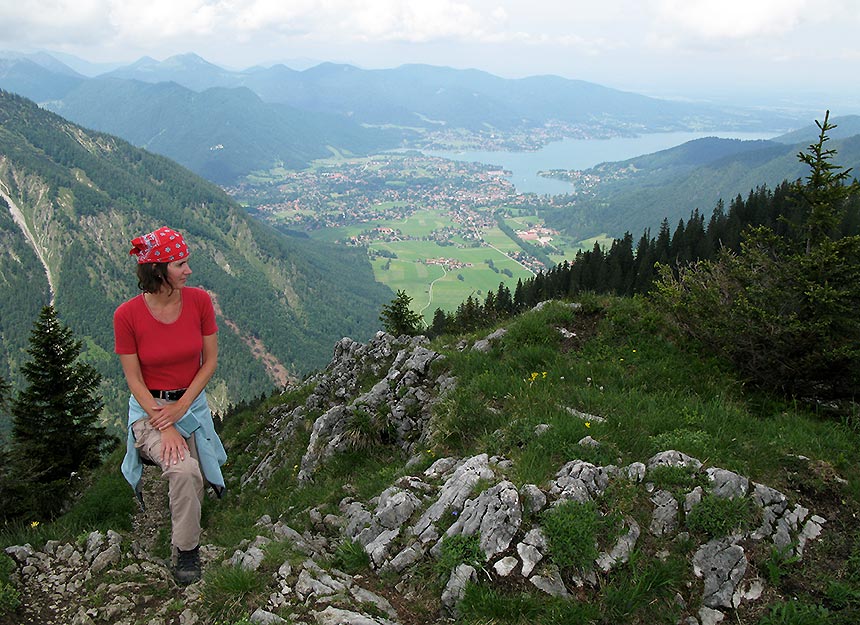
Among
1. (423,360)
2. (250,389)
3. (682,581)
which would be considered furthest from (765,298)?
(250,389)

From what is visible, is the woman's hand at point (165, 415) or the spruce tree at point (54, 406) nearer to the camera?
the woman's hand at point (165, 415)

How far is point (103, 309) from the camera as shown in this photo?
545 ft

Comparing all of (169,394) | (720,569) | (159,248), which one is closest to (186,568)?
(169,394)

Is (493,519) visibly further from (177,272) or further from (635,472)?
(177,272)

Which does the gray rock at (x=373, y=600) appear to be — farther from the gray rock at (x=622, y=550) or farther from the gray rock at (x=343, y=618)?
the gray rock at (x=622, y=550)

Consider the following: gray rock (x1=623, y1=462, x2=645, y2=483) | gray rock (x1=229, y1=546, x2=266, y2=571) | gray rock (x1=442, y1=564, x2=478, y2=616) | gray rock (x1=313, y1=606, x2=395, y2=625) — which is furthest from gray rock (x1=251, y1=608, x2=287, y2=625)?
gray rock (x1=623, y1=462, x2=645, y2=483)

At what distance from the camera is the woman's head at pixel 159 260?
5.57 m

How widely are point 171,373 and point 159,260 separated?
4.54 ft

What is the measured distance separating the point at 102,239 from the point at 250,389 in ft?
354

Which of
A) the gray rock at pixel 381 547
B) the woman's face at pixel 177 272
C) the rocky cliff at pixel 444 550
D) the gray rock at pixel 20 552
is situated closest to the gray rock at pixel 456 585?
the rocky cliff at pixel 444 550

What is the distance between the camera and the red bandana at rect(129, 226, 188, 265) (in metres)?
5.55

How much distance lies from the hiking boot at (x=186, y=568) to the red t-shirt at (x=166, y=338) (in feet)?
6.23

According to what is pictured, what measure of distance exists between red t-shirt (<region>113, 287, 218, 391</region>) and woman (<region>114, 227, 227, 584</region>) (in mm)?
10

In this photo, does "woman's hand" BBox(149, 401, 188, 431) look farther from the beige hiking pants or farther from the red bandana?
the red bandana
